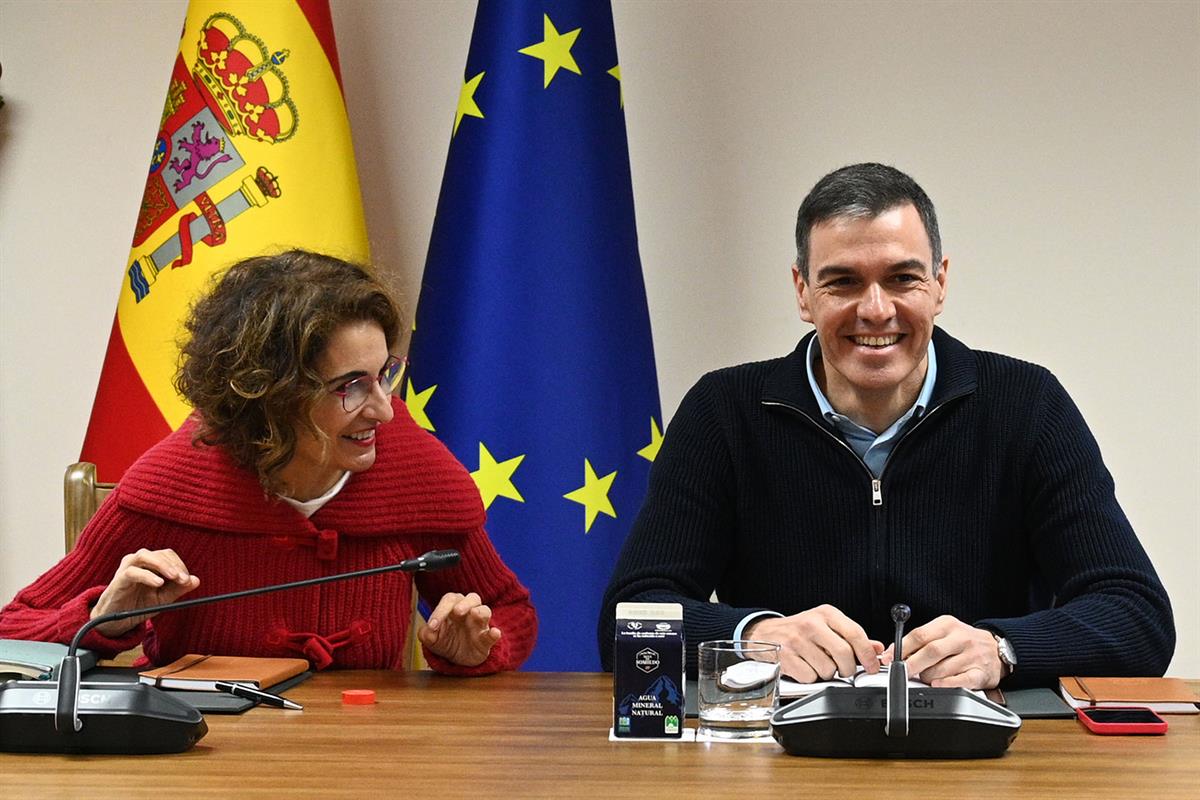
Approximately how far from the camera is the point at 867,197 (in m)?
1.97

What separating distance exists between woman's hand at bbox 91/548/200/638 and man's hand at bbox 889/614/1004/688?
87 cm

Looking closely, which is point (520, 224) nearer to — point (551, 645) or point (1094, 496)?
point (551, 645)

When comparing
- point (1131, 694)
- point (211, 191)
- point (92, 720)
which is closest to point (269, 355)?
point (92, 720)

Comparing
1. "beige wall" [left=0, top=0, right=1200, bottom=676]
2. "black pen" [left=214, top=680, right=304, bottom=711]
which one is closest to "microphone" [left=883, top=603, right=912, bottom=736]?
"black pen" [left=214, top=680, right=304, bottom=711]

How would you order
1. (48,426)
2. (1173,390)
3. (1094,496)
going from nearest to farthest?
(1094,496)
(1173,390)
(48,426)

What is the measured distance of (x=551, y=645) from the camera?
8.98 ft

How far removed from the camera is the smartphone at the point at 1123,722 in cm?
142

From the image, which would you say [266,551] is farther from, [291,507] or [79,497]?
[79,497]

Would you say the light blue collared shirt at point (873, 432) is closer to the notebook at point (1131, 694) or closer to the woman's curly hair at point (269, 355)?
the notebook at point (1131, 694)

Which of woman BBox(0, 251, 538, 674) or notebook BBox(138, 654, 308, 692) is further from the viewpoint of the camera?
woman BBox(0, 251, 538, 674)

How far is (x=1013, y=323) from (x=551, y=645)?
1.21m

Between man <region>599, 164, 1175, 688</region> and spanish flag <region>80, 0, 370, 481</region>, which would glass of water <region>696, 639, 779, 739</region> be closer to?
man <region>599, 164, 1175, 688</region>

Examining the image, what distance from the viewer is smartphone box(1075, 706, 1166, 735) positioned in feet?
4.66

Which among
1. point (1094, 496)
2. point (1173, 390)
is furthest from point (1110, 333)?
point (1094, 496)
